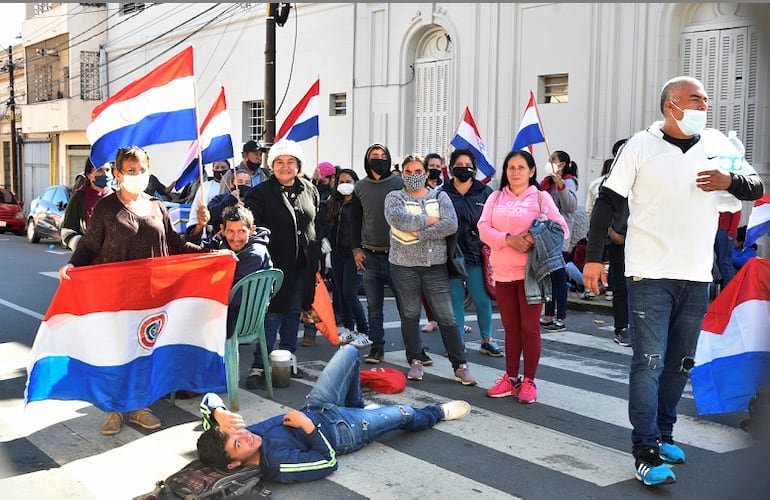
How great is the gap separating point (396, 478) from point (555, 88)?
12.6 meters

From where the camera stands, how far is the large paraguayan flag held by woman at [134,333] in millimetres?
5359

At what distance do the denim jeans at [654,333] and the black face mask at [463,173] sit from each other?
10.4ft

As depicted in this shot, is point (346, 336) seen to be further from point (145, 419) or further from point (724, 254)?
point (724, 254)

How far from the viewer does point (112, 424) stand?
18.7 feet

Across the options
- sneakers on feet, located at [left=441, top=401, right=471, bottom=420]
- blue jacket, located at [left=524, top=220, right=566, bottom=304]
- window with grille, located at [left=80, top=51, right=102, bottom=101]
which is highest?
window with grille, located at [left=80, top=51, right=102, bottom=101]

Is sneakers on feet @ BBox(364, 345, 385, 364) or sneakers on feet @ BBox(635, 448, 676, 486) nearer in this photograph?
sneakers on feet @ BBox(635, 448, 676, 486)

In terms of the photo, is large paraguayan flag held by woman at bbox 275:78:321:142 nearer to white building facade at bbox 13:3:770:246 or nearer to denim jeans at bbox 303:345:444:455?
white building facade at bbox 13:3:770:246

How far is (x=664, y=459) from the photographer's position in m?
5.09

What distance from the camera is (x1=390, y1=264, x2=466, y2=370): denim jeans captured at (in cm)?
702

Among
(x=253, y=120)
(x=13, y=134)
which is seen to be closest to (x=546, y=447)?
(x=253, y=120)

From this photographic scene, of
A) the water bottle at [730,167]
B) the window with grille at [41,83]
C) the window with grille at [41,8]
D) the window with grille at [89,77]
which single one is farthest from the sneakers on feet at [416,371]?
the window with grille at [41,8]

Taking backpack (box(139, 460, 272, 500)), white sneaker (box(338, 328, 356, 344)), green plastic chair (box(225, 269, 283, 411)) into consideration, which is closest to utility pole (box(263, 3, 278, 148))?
white sneaker (box(338, 328, 356, 344))

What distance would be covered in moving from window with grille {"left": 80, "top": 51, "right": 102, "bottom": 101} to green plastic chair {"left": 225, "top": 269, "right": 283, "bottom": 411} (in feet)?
98.4

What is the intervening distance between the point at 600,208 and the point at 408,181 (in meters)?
2.45
